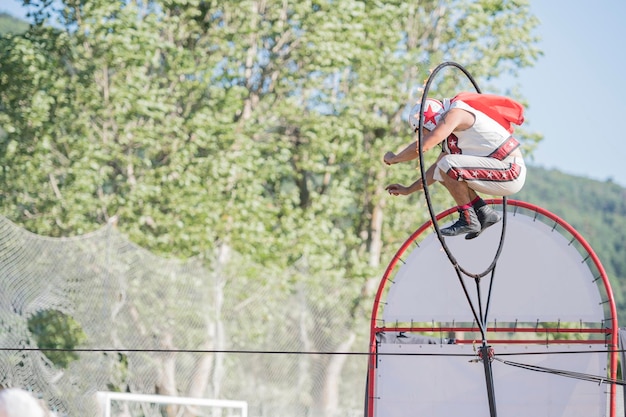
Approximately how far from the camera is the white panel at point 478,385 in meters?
7.70

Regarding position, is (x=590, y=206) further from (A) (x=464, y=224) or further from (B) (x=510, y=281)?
(A) (x=464, y=224)

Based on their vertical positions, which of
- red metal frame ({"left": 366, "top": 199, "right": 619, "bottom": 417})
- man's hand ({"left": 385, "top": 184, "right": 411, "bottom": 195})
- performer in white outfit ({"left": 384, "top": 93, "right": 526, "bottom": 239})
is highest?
performer in white outfit ({"left": 384, "top": 93, "right": 526, "bottom": 239})

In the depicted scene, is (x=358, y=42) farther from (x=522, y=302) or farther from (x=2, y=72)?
(x=522, y=302)

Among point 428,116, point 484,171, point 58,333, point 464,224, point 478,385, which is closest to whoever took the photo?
point 428,116

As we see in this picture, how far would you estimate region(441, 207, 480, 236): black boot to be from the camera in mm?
6660

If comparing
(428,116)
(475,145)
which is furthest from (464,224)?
(428,116)

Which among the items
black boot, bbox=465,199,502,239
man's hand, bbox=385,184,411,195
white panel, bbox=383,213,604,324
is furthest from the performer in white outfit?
white panel, bbox=383,213,604,324

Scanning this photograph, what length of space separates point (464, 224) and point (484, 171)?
43cm

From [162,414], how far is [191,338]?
4.04ft

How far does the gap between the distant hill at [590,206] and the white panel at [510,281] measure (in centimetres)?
7604

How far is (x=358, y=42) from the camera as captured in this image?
18.3m

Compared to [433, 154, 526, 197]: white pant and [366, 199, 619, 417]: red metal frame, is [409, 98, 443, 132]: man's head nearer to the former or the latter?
[433, 154, 526, 197]: white pant

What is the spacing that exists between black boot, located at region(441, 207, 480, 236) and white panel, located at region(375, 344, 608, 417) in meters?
1.46

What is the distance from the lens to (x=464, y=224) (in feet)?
21.9
